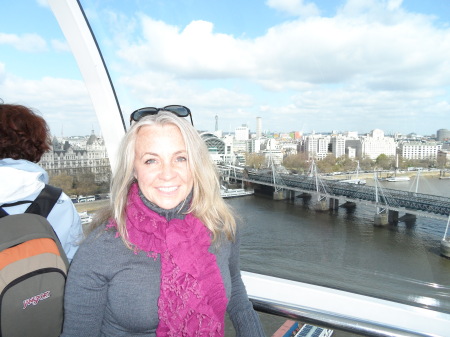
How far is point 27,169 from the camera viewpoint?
1.06m

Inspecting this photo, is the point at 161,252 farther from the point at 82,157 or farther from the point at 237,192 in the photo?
the point at 82,157

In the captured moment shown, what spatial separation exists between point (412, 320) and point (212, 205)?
1.17 m

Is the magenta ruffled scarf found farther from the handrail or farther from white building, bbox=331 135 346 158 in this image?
white building, bbox=331 135 346 158

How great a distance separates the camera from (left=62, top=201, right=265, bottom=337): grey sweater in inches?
33.3

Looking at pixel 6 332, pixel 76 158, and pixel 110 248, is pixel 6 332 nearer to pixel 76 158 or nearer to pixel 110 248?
pixel 110 248

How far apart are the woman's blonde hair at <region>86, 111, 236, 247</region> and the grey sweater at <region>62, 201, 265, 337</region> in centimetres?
8

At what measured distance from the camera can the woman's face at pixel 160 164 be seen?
100 centimetres

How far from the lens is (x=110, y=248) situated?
891mm

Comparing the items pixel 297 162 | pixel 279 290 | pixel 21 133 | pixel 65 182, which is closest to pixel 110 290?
pixel 21 133

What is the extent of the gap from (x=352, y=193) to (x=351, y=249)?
0.33 metres

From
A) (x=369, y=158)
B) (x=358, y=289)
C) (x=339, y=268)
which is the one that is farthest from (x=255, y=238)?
(x=369, y=158)

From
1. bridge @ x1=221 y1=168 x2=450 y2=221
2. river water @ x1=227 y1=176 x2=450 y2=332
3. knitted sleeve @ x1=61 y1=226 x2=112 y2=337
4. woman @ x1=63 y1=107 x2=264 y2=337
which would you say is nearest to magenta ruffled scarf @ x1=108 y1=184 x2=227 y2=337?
woman @ x1=63 y1=107 x2=264 y2=337

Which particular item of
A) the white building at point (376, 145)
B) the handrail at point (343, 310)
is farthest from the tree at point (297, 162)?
the handrail at point (343, 310)

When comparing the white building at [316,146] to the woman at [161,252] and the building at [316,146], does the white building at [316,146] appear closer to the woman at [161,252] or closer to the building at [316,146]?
the building at [316,146]
